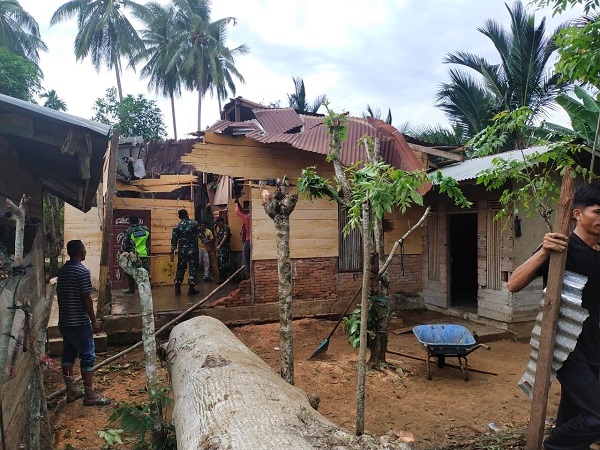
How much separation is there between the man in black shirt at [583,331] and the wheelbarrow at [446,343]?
9.82 feet

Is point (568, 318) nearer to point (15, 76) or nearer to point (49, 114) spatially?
point (49, 114)

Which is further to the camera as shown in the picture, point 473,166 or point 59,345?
point 473,166

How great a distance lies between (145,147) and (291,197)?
12410 mm

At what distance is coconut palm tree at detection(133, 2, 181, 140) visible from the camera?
Result: 2741cm

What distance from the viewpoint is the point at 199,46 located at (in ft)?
89.8

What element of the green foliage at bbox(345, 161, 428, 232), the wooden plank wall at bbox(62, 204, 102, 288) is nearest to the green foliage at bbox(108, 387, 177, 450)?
the green foliage at bbox(345, 161, 428, 232)

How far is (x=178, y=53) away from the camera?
26.9m

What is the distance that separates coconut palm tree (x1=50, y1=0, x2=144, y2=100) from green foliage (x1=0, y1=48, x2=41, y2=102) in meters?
12.0

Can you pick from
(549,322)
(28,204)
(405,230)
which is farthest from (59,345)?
(405,230)

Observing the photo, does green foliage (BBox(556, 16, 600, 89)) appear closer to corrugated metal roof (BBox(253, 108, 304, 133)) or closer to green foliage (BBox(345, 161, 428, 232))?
green foliage (BBox(345, 161, 428, 232))

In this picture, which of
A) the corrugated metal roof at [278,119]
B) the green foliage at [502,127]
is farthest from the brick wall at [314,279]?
the green foliage at [502,127]

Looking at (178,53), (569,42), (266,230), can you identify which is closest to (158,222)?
(266,230)

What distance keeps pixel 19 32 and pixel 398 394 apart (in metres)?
27.1

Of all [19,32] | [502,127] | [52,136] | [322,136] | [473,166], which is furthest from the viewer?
[19,32]
